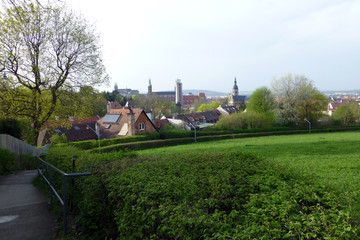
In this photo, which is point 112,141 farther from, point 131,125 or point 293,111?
point 293,111

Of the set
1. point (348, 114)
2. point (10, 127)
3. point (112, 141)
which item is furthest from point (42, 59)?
point (348, 114)

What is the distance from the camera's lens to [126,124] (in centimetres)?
3466

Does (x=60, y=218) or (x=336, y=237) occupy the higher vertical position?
(x=336, y=237)

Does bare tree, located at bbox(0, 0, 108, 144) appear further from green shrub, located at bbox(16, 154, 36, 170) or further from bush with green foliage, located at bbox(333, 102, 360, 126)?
bush with green foliage, located at bbox(333, 102, 360, 126)

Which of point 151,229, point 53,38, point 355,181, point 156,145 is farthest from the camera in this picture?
point 156,145

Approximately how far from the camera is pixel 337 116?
168ft

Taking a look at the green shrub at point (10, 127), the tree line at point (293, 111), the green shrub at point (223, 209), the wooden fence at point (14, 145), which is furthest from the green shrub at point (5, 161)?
the tree line at point (293, 111)

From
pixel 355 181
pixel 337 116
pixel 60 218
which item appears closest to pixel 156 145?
pixel 355 181

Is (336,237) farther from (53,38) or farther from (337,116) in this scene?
(337,116)

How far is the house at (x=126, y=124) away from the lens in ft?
106

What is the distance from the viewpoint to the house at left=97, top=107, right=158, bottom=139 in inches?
1276

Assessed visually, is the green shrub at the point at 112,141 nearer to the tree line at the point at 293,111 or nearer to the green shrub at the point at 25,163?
the green shrub at the point at 25,163

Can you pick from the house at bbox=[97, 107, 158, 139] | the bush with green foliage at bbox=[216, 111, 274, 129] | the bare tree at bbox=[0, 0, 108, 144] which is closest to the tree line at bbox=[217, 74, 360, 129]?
the bush with green foliage at bbox=[216, 111, 274, 129]

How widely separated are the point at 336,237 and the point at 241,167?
10.6 ft
